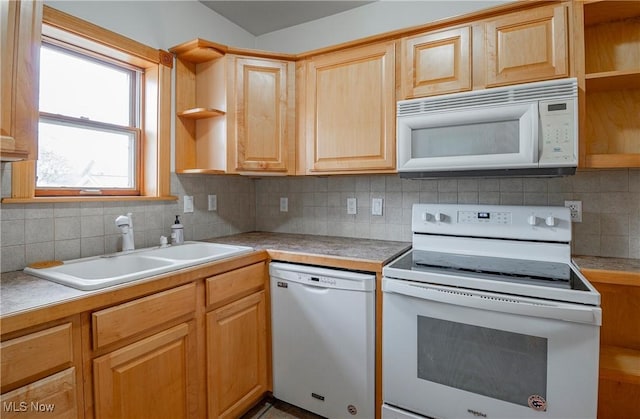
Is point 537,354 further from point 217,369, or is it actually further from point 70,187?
point 70,187

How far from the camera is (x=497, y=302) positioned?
1271 mm

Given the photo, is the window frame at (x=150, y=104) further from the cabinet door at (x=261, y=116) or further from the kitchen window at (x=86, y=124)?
the cabinet door at (x=261, y=116)

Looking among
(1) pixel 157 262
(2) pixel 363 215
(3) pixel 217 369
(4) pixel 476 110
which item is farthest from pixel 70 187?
(4) pixel 476 110

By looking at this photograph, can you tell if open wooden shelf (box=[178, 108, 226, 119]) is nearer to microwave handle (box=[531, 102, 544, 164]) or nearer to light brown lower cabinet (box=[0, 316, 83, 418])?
light brown lower cabinet (box=[0, 316, 83, 418])

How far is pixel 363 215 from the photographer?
230 centimetres

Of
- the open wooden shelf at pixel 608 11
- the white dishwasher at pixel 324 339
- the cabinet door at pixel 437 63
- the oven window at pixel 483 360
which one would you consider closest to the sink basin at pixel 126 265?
the white dishwasher at pixel 324 339

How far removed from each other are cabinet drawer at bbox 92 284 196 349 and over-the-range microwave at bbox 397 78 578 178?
48.3 inches

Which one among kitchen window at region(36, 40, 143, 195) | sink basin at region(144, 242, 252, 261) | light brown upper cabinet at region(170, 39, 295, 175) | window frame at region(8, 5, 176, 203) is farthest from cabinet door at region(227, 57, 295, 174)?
kitchen window at region(36, 40, 143, 195)

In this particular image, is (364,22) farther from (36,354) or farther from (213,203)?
(36,354)

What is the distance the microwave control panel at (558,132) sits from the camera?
56.8 inches

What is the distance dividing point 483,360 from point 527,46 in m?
1.44

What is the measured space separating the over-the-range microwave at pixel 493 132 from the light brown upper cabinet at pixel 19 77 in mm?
1537

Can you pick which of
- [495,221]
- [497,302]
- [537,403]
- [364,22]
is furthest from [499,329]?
[364,22]

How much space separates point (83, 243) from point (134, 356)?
2.53 feet
